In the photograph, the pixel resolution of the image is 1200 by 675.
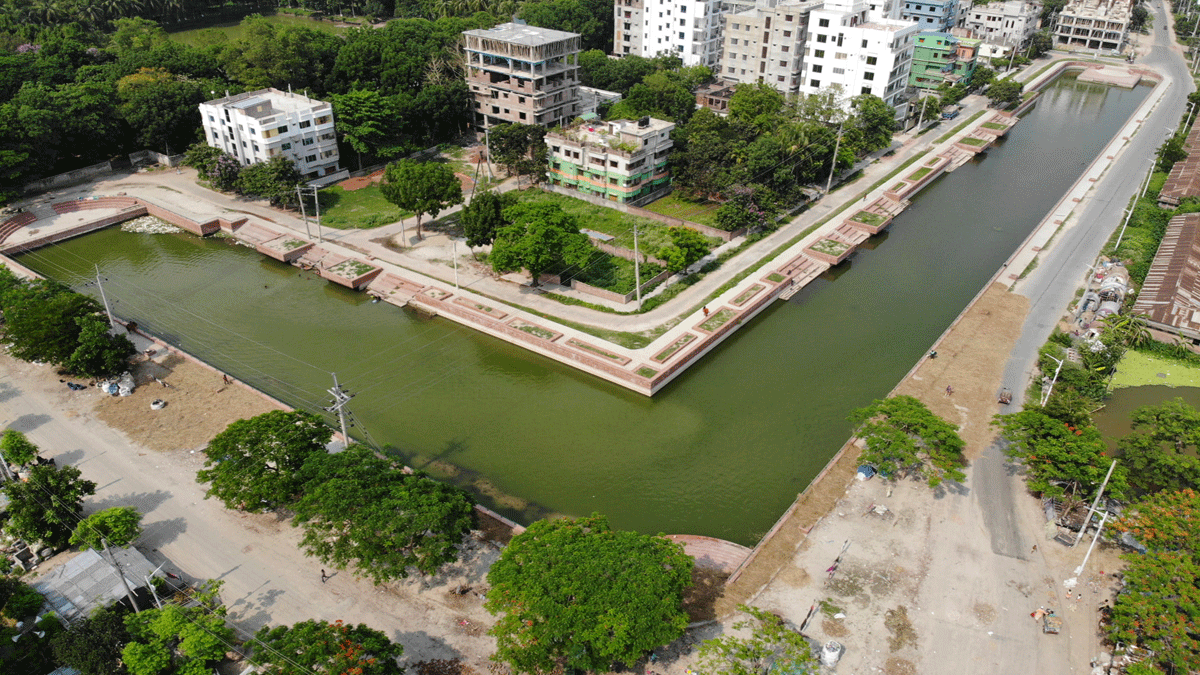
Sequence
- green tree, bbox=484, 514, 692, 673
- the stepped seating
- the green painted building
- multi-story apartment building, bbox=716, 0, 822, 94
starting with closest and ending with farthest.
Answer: green tree, bbox=484, 514, 692, 673
the stepped seating
multi-story apartment building, bbox=716, 0, 822, 94
the green painted building

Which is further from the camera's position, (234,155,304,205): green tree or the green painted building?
the green painted building

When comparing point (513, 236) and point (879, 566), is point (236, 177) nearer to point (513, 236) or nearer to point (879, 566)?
point (513, 236)

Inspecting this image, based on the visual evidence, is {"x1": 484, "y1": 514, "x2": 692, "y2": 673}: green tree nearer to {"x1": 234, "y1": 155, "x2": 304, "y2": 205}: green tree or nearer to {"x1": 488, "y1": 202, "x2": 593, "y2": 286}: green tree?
{"x1": 488, "y1": 202, "x2": 593, "y2": 286}: green tree

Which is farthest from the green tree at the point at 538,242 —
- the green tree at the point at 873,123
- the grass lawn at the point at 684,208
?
the green tree at the point at 873,123

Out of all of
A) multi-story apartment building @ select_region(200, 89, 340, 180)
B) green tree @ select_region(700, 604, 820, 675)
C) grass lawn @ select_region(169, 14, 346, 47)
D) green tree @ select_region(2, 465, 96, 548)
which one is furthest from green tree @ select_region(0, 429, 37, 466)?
grass lawn @ select_region(169, 14, 346, 47)

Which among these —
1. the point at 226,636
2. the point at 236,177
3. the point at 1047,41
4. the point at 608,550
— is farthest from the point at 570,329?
the point at 1047,41
